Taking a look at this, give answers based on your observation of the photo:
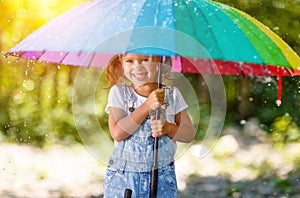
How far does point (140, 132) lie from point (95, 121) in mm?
4216

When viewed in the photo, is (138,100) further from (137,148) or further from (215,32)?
(215,32)

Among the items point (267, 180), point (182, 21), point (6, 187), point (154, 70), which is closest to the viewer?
point (182, 21)

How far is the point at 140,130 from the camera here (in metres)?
2.96

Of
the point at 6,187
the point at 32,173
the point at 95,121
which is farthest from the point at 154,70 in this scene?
the point at 95,121

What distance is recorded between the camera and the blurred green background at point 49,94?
7090 mm

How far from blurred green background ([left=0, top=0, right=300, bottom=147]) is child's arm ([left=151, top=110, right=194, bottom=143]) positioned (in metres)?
3.94

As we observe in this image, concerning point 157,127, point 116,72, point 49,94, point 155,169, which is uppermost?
point 49,94

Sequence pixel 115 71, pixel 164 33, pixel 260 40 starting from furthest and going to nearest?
pixel 115 71
pixel 260 40
pixel 164 33

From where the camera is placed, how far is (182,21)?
257 cm

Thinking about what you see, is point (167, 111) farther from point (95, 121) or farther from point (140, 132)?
point (95, 121)

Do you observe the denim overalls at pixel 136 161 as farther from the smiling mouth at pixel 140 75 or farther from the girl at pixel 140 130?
the smiling mouth at pixel 140 75

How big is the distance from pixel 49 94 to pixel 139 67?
14.7 feet

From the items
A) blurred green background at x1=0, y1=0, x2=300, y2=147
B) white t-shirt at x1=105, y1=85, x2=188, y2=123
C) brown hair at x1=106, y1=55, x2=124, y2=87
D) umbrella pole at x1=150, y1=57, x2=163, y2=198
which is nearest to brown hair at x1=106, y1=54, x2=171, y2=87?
brown hair at x1=106, y1=55, x2=124, y2=87

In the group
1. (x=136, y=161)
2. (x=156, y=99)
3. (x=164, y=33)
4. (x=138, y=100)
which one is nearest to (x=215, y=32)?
(x=164, y=33)
